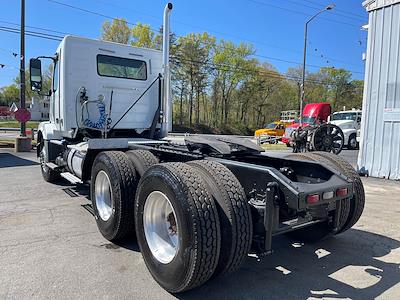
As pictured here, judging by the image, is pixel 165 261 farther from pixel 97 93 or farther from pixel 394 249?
pixel 97 93

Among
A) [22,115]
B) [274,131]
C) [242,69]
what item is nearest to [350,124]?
[274,131]

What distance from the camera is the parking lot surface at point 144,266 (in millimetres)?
3133

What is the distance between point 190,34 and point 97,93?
141ft

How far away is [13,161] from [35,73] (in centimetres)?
620

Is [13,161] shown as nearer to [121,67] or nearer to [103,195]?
[121,67]

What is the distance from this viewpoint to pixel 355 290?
125 inches

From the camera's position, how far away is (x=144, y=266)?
369 centimetres

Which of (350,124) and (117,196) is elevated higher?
(350,124)

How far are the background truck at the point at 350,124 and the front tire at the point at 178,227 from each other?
1905cm

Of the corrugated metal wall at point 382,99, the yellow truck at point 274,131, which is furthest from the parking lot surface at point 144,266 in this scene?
the yellow truck at point 274,131

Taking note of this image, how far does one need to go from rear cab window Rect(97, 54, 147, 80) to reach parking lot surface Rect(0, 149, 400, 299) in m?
2.79

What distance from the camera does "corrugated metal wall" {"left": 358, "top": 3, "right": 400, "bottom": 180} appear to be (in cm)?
928

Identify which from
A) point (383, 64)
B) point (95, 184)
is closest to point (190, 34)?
point (383, 64)

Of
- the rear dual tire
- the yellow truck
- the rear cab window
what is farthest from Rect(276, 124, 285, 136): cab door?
the rear dual tire
